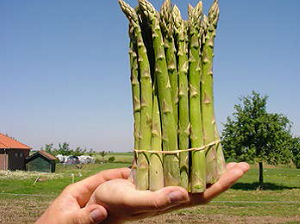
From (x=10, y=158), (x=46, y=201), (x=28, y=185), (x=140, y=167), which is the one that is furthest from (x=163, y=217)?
(x=10, y=158)

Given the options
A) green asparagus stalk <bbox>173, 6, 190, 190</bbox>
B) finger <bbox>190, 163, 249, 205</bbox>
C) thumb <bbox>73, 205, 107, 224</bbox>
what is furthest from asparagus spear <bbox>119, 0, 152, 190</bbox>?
finger <bbox>190, 163, 249, 205</bbox>

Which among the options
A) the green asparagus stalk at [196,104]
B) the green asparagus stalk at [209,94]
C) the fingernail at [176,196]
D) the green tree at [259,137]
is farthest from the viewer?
the green tree at [259,137]

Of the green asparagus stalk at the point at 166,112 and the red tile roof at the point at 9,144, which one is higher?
the green asparagus stalk at the point at 166,112

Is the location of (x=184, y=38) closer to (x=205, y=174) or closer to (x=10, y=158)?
(x=205, y=174)

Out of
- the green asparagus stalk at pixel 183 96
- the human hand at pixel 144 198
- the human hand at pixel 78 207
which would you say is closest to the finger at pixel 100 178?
the human hand at pixel 78 207

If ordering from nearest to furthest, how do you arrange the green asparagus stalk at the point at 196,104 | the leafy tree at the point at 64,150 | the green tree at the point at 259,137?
1. the green asparagus stalk at the point at 196,104
2. the green tree at the point at 259,137
3. the leafy tree at the point at 64,150

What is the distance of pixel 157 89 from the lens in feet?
13.3

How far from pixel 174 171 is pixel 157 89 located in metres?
0.97

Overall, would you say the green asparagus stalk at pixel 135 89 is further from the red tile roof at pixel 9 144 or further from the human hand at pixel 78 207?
the red tile roof at pixel 9 144

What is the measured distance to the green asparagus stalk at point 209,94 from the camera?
391cm

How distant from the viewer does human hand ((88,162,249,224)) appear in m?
3.22

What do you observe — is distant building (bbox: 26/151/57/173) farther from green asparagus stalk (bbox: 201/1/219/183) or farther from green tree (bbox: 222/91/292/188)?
green asparagus stalk (bbox: 201/1/219/183)

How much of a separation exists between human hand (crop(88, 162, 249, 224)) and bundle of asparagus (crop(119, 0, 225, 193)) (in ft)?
0.49

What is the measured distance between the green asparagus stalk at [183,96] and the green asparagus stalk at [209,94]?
0.23 metres
